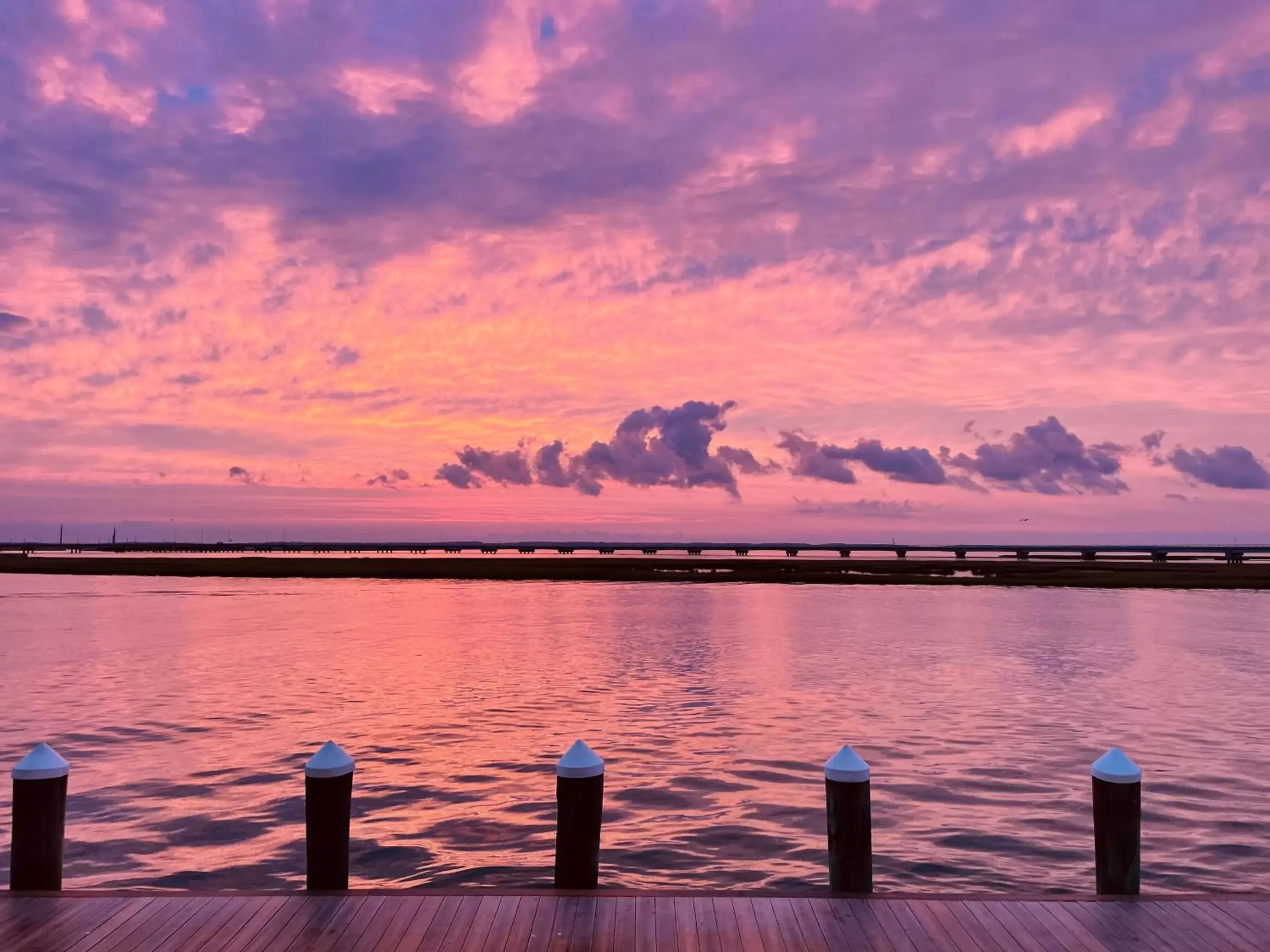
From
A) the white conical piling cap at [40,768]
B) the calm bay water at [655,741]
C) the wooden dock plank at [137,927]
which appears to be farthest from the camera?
the calm bay water at [655,741]

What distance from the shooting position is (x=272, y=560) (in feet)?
472

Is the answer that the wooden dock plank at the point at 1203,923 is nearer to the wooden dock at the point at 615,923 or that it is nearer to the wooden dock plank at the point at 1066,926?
the wooden dock at the point at 615,923

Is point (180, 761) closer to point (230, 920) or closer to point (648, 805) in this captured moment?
point (648, 805)

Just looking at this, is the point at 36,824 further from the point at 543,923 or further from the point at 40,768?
the point at 543,923

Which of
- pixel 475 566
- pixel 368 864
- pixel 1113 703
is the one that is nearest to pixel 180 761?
pixel 368 864

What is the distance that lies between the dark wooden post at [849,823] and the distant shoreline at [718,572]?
83032 millimetres

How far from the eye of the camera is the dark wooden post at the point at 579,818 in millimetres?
8789

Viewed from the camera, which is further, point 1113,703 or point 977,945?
point 1113,703

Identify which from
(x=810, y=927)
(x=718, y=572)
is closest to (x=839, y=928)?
(x=810, y=927)

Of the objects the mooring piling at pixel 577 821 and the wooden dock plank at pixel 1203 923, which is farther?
the mooring piling at pixel 577 821

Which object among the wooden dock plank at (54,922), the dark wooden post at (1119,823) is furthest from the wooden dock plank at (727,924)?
the wooden dock plank at (54,922)

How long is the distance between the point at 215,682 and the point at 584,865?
23458 mm

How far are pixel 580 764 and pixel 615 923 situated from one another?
135 centimetres

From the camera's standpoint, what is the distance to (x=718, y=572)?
10925 cm
